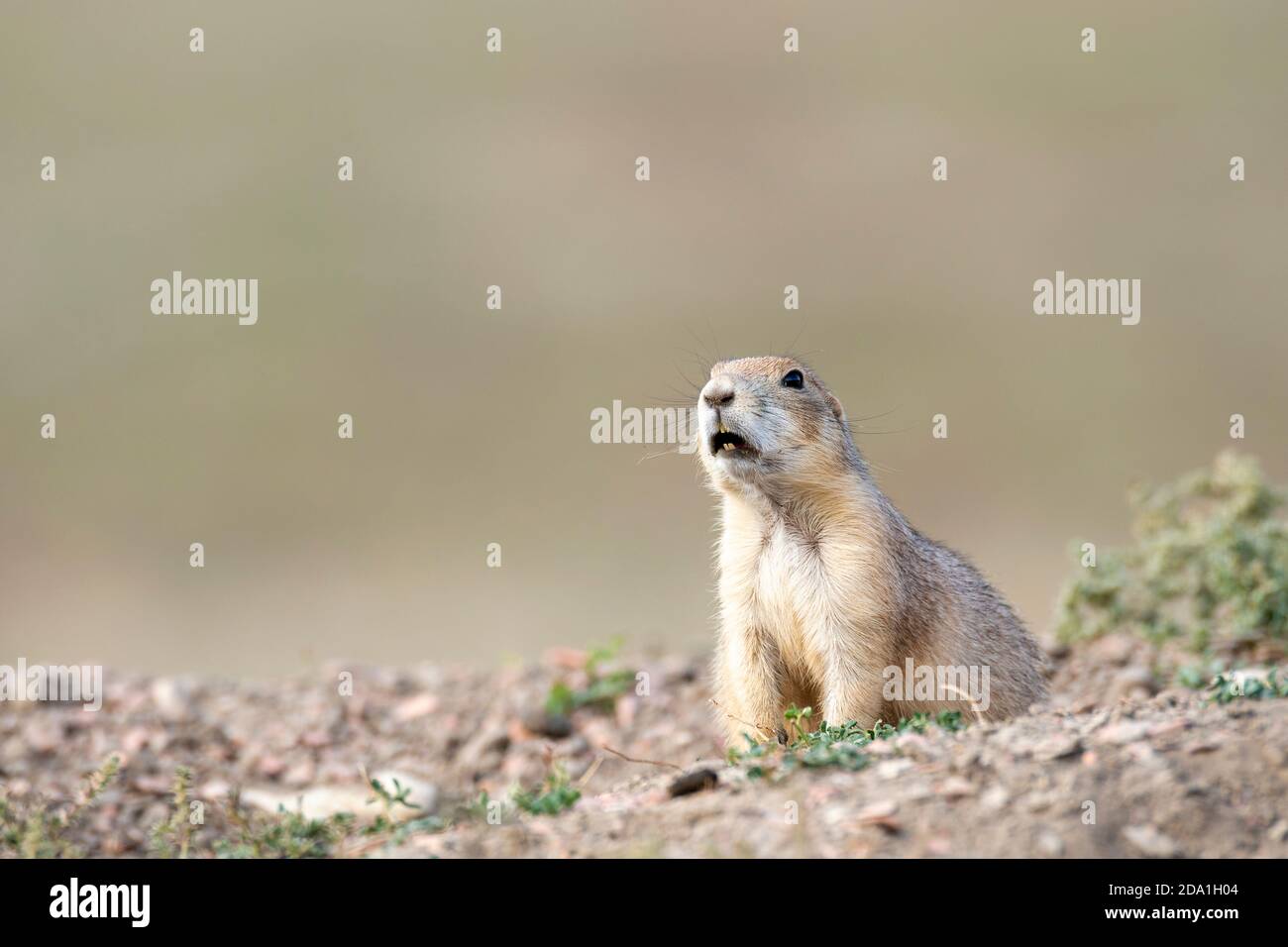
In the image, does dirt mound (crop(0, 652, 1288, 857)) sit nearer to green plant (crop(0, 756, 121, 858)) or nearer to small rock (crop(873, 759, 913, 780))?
small rock (crop(873, 759, 913, 780))

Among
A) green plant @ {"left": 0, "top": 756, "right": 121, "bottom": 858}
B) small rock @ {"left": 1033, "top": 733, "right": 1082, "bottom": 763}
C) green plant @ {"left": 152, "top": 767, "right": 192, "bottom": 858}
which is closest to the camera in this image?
small rock @ {"left": 1033, "top": 733, "right": 1082, "bottom": 763}

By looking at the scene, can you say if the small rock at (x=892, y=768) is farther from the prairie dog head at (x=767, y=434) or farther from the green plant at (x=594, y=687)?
the green plant at (x=594, y=687)

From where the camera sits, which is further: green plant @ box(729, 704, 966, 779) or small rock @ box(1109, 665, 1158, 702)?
small rock @ box(1109, 665, 1158, 702)

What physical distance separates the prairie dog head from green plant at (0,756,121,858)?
3723 millimetres

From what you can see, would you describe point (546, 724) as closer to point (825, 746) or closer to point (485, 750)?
point (485, 750)

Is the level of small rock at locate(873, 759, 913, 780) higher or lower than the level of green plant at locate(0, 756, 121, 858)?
higher

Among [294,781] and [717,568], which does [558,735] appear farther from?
[717,568]

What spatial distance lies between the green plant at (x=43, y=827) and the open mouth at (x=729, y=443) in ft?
12.2

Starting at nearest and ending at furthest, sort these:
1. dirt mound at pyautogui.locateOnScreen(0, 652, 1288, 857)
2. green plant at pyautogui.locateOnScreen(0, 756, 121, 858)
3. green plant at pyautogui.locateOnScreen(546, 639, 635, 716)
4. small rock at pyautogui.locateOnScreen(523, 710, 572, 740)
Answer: dirt mound at pyautogui.locateOnScreen(0, 652, 1288, 857)
green plant at pyautogui.locateOnScreen(0, 756, 121, 858)
small rock at pyautogui.locateOnScreen(523, 710, 572, 740)
green plant at pyautogui.locateOnScreen(546, 639, 635, 716)

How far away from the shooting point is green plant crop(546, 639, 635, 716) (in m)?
12.0

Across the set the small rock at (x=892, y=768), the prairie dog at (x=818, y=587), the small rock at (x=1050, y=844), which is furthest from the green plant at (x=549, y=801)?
the small rock at (x=1050, y=844)

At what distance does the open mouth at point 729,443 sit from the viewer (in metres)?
8.42

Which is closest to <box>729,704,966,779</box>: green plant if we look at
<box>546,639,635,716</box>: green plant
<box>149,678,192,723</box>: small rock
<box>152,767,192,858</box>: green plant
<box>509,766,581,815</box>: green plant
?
<box>509,766,581,815</box>: green plant
